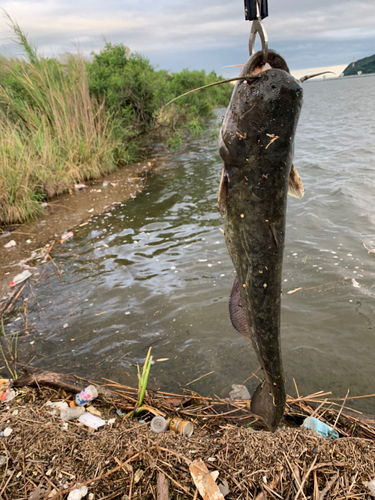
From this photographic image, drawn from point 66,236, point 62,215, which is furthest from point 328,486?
point 62,215

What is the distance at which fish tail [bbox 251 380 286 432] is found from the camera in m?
1.93

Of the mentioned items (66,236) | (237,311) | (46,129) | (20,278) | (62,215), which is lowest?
(20,278)

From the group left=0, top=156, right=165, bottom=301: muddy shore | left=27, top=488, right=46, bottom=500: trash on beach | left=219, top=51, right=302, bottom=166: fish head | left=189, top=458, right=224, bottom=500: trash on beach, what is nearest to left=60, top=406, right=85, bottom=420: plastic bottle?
left=27, top=488, right=46, bottom=500: trash on beach

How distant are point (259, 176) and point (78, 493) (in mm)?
2169

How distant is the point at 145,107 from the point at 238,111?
11.9 metres

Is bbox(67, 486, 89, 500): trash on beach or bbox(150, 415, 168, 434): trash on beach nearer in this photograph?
bbox(67, 486, 89, 500): trash on beach

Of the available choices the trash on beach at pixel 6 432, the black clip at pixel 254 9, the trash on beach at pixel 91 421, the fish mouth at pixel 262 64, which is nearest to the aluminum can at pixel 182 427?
the trash on beach at pixel 91 421

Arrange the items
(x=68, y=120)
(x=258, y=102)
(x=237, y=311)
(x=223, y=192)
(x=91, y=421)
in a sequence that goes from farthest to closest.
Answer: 1. (x=68, y=120)
2. (x=91, y=421)
3. (x=237, y=311)
4. (x=223, y=192)
5. (x=258, y=102)

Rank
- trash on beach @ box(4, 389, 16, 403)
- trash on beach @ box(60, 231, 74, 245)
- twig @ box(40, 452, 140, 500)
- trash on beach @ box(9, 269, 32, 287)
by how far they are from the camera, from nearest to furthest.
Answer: twig @ box(40, 452, 140, 500) < trash on beach @ box(4, 389, 16, 403) < trash on beach @ box(9, 269, 32, 287) < trash on beach @ box(60, 231, 74, 245)

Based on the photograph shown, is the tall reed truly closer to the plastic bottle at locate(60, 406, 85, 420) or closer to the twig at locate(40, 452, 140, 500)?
the plastic bottle at locate(60, 406, 85, 420)

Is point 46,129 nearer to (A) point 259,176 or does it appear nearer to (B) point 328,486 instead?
(A) point 259,176

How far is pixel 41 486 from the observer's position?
6.81ft

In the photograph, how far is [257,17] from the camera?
128 centimetres

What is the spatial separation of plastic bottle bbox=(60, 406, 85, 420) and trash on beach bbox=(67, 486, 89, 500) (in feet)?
2.27
